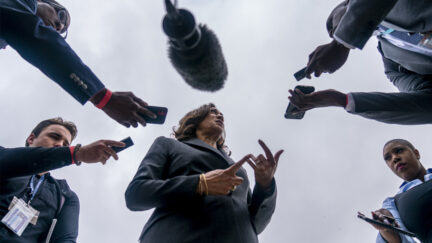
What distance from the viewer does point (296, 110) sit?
8.48 ft

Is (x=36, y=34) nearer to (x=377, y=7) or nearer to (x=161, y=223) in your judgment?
(x=161, y=223)

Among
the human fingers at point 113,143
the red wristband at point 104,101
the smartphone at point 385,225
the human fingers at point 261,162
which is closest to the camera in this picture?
the red wristband at point 104,101

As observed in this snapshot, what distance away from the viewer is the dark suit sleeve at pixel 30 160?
7.16 ft

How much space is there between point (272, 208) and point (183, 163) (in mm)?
706

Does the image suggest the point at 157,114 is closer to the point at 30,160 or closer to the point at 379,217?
the point at 30,160

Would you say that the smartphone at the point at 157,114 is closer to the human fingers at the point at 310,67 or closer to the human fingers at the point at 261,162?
the human fingers at the point at 261,162

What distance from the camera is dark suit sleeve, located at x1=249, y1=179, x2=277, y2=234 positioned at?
1.97 m

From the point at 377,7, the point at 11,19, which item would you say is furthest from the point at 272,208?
the point at 11,19

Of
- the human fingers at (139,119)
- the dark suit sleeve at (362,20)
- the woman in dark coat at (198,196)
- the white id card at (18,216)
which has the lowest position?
the white id card at (18,216)

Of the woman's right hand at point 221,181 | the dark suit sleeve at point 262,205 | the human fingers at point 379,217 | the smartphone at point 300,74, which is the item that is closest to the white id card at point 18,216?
the woman's right hand at point 221,181

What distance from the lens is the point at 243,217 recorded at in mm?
1730

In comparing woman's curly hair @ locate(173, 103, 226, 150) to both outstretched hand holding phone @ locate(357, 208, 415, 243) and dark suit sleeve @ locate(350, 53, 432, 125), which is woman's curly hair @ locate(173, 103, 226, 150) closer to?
dark suit sleeve @ locate(350, 53, 432, 125)

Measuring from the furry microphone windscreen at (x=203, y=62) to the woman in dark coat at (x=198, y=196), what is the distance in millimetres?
691

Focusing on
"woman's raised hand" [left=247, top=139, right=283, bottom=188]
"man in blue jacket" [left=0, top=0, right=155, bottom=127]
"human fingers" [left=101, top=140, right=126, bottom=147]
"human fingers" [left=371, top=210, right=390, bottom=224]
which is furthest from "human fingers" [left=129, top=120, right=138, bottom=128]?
"human fingers" [left=371, top=210, right=390, bottom=224]
